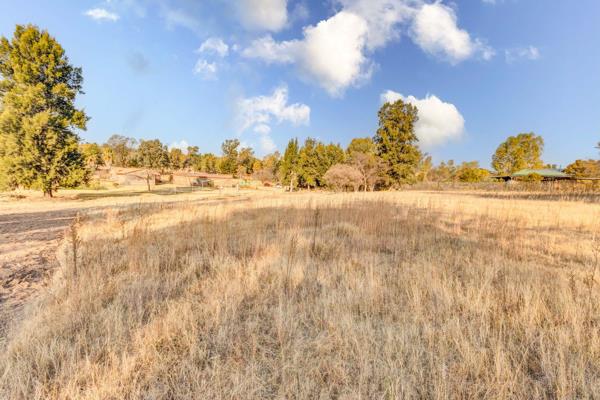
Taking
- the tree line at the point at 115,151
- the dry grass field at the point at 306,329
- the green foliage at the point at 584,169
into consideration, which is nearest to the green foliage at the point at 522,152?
the tree line at the point at 115,151

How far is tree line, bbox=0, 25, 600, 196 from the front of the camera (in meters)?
18.2

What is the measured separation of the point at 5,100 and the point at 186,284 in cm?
2630

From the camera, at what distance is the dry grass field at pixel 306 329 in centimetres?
170

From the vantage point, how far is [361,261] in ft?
13.7

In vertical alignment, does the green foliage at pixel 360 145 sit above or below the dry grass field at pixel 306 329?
above

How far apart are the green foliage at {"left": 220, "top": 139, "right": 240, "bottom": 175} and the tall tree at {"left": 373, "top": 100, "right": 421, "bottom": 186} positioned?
180 ft

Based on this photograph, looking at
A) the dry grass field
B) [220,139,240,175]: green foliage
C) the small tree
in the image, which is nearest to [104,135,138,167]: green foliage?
[220,139,240,175]: green foliage

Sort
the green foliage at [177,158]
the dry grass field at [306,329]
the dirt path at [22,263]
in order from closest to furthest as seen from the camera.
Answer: the dry grass field at [306,329] → the dirt path at [22,263] → the green foliage at [177,158]

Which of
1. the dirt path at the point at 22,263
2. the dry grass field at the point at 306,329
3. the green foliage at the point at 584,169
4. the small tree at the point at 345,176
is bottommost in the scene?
the dirt path at the point at 22,263

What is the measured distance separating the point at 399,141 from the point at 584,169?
25.8 metres

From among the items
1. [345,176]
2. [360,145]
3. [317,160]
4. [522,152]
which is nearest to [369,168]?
[345,176]

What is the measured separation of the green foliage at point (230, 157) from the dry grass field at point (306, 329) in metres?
77.2

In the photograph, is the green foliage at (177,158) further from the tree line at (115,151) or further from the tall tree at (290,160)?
the tall tree at (290,160)

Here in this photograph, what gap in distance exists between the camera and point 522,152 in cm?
5266
